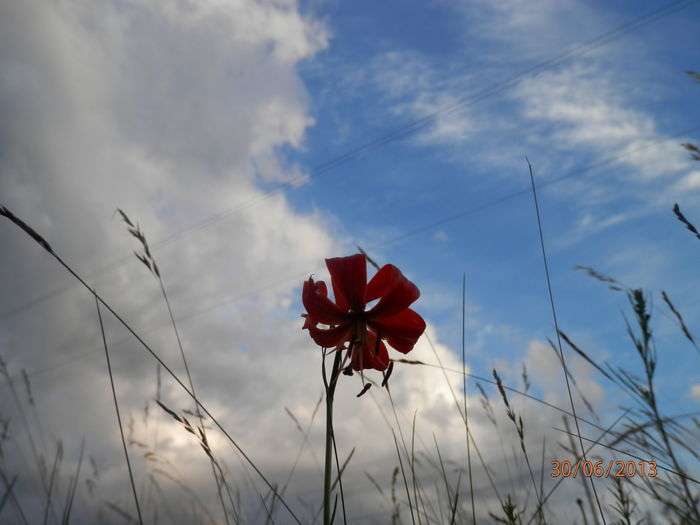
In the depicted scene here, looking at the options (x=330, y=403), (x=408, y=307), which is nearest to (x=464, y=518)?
(x=408, y=307)

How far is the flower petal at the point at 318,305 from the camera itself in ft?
5.08

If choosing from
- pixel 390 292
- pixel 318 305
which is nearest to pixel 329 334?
pixel 318 305

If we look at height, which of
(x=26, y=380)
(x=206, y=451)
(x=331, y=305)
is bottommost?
(x=206, y=451)

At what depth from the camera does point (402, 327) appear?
162cm

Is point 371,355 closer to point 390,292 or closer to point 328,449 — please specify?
point 390,292

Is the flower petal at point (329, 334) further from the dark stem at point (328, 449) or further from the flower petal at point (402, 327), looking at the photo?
the dark stem at point (328, 449)

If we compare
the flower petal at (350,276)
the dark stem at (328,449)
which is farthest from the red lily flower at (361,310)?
the dark stem at (328,449)

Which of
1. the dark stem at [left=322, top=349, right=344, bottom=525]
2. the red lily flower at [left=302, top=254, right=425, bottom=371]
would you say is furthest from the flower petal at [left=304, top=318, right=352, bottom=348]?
the dark stem at [left=322, top=349, right=344, bottom=525]

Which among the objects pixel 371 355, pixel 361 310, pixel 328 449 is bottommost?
pixel 328 449

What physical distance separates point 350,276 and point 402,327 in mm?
203

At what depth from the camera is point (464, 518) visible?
93.4 inches

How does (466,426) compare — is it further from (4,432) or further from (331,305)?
(4,432)

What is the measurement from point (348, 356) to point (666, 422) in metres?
0.87

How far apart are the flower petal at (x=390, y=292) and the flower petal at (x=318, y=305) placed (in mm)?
92
